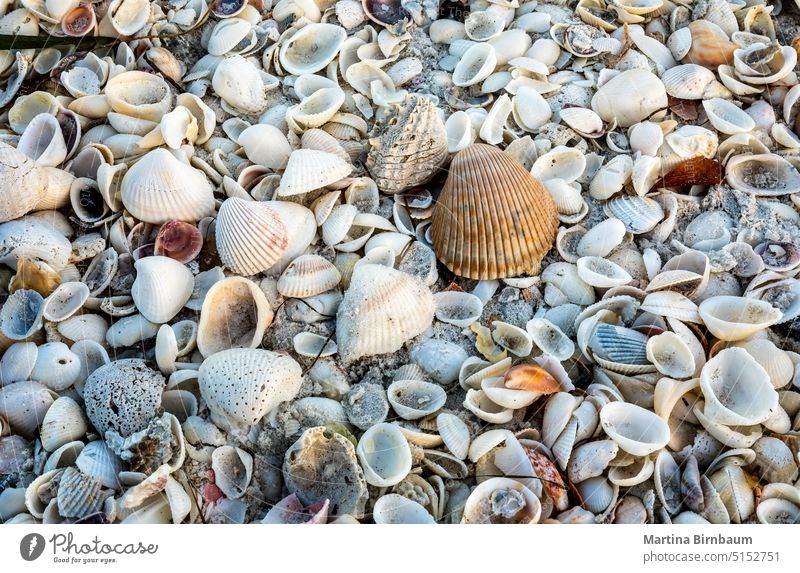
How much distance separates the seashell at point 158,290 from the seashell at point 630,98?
5.43 feet

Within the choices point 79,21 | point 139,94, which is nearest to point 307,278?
point 139,94

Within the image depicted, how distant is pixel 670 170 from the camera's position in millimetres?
2645

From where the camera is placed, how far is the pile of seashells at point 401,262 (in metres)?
2.02

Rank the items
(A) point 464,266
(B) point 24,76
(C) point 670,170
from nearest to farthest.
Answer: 1. (A) point 464,266
2. (C) point 670,170
3. (B) point 24,76

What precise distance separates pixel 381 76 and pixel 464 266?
0.94 metres

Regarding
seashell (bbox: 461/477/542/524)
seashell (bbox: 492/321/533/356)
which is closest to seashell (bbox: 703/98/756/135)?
seashell (bbox: 492/321/533/356)

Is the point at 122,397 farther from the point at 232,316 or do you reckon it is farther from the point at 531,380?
the point at 531,380

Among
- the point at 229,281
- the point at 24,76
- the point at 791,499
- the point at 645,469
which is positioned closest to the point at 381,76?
the point at 229,281

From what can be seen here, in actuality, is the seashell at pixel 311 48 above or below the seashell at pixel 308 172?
above

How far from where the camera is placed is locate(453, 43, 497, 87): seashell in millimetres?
2898

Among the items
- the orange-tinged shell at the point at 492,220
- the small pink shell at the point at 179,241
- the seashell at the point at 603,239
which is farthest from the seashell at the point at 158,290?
the seashell at the point at 603,239

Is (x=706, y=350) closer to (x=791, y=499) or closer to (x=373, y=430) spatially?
(x=791, y=499)

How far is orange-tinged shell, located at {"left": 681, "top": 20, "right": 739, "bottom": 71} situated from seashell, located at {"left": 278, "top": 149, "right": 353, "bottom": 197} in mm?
1508

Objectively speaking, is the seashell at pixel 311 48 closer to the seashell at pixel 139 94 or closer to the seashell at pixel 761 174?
the seashell at pixel 139 94
